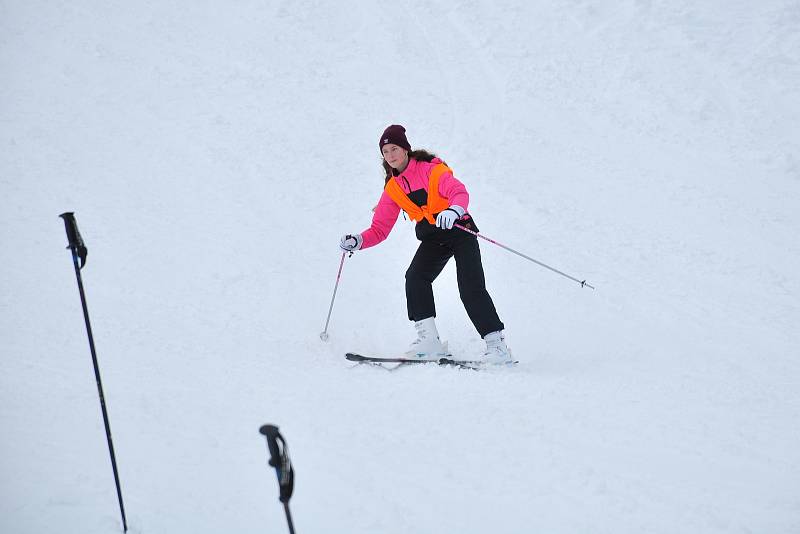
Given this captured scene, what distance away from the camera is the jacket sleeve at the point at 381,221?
5.31 meters

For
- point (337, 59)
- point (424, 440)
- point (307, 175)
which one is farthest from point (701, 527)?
point (337, 59)

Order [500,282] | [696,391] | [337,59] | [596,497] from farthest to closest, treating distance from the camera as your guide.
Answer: [337,59] → [500,282] → [696,391] → [596,497]

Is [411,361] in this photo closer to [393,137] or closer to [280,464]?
[393,137]

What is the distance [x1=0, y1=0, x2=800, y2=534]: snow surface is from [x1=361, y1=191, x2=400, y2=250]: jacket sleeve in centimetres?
92

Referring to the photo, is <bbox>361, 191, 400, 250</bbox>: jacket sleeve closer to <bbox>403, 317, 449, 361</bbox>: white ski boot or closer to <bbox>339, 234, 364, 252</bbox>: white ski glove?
<bbox>339, 234, 364, 252</bbox>: white ski glove

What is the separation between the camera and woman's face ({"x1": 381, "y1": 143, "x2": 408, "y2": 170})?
484cm

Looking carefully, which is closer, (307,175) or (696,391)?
(696,391)

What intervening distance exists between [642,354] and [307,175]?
540cm

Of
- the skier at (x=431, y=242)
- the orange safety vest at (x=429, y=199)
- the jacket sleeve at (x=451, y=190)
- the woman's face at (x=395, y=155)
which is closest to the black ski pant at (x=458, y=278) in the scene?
the skier at (x=431, y=242)

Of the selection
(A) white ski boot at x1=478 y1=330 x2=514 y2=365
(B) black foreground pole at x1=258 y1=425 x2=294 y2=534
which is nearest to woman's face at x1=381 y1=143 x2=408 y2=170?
(A) white ski boot at x1=478 y1=330 x2=514 y2=365

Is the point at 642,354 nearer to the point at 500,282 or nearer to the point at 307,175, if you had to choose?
the point at 500,282

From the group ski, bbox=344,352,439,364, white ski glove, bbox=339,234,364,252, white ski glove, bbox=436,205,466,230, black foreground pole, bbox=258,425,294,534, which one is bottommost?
black foreground pole, bbox=258,425,294,534

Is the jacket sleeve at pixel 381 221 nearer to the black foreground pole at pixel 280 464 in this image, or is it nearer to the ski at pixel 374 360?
the ski at pixel 374 360

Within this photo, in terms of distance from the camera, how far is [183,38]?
11.9 metres
